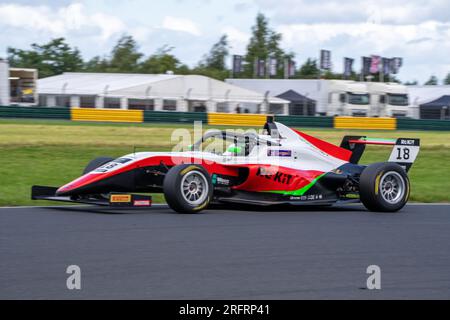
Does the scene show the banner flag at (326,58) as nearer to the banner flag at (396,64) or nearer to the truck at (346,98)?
the banner flag at (396,64)

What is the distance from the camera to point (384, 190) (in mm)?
11117

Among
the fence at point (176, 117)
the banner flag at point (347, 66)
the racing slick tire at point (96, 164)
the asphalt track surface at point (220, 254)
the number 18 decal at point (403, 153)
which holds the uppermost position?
the banner flag at point (347, 66)

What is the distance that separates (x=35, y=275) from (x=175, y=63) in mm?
81890

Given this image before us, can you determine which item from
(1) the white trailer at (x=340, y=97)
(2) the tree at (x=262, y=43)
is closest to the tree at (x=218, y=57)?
(2) the tree at (x=262, y=43)

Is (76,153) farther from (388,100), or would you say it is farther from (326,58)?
(326,58)

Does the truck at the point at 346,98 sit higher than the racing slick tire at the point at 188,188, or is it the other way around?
the truck at the point at 346,98

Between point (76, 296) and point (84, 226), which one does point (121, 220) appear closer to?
point (84, 226)

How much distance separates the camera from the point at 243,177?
1088 centimetres

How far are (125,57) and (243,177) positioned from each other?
81.6 metres

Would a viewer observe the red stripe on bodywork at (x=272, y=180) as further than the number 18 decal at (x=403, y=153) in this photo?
No

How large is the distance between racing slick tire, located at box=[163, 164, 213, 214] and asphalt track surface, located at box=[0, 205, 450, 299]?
16 centimetres

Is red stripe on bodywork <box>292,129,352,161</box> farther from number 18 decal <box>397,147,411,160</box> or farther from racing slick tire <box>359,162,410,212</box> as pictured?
number 18 decal <box>397,147,411,160</box>

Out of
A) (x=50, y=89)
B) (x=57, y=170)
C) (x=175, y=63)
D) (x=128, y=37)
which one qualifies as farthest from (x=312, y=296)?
(x=128, y=37)

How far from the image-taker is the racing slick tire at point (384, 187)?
10.9 metres
